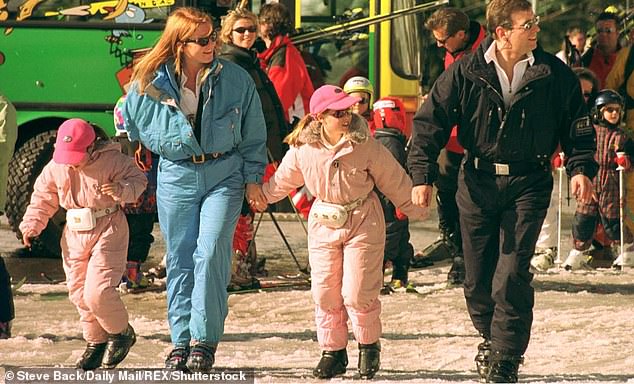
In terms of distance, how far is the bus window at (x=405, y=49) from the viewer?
1579 cm

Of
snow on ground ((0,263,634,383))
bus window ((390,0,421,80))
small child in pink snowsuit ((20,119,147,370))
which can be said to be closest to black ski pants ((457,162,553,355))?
snow on ground ((0,263,634,383))

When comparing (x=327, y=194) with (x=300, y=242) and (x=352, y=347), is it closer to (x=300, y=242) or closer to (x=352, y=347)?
(x=352, y=347)

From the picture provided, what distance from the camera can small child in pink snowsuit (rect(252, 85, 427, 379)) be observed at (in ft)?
28.6

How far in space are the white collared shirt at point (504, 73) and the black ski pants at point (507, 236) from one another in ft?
1.35

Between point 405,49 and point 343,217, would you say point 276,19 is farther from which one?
point 343,217

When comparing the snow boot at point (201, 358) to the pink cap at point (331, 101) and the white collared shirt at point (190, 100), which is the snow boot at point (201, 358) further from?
the pink cap at point (331, 101)

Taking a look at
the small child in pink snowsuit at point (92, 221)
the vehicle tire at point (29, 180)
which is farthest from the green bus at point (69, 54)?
the small child in pink snowsuit at point (92, 221)

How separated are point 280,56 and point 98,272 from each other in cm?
436

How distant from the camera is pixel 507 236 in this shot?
855cm

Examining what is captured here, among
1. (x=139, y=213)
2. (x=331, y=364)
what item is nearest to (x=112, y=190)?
(x=331, y=364)

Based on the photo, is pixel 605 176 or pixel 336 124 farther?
pixel 605 176

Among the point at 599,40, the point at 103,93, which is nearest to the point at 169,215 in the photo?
the point at 103,93

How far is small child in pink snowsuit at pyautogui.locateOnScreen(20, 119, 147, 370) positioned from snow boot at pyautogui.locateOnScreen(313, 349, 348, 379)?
1.05m

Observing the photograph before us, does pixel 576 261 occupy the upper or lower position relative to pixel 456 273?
lower
